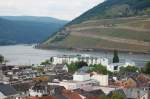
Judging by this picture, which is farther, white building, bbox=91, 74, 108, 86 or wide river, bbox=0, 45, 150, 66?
wide river, bbox=0, 45, 150, 66

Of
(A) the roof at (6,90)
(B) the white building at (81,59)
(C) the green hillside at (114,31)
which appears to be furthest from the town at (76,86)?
(C) the green hillside at (114,31)

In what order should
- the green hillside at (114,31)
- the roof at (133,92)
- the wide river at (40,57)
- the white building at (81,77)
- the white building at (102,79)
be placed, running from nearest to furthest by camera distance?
the roof at (133,92), the white building at (102,79), the white building at (81,77), the wide river at (40,57), the green hillside at (114,31)

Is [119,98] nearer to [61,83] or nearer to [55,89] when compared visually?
[55,89]

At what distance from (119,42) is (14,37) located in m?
89.7

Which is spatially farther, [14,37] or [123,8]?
[14,37]

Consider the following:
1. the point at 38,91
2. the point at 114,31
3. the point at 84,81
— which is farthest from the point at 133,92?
the point at 114,31

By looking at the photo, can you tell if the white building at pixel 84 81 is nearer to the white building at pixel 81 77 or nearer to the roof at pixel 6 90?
the white building at pixel 81 77

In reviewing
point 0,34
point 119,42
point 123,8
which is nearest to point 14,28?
point 0,34

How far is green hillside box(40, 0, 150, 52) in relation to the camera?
8944cm

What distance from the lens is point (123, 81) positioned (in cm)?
2830

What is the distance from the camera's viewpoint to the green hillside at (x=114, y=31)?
89.4 m

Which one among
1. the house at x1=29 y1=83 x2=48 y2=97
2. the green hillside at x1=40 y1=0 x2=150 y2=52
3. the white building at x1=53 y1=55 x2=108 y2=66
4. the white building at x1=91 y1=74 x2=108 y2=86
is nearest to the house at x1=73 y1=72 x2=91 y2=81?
the white building at x1=91 y1=74 x2=108 y2=86

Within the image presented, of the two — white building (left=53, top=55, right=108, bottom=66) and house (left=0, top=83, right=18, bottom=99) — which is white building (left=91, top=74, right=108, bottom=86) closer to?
house (left=0, top=83, right=18, bottom=99)

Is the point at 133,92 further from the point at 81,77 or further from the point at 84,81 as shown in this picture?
→ the point at 81,77
